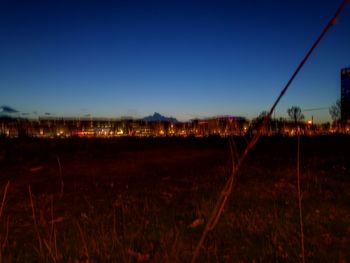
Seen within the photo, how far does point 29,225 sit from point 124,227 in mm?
2134

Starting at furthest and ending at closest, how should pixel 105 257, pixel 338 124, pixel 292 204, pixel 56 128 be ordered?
pixel 56 128, pixel 338 124, pixel 292 204, pixel 105 257

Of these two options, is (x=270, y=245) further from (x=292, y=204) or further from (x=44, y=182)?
(x=44, y=182)

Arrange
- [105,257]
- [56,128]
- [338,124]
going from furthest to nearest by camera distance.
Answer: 1. [56,128]
2. [338,124]
3. [105,257]

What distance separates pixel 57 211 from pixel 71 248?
3.28 metres

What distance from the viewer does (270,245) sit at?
179 inches

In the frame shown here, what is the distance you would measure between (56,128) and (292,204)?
122m

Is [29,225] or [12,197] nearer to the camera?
[29,225]

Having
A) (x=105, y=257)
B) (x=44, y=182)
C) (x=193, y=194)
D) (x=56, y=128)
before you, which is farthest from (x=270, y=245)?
(x=56, y=128)

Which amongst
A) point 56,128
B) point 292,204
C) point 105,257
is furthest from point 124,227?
point 56,128

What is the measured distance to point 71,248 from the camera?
4582mm

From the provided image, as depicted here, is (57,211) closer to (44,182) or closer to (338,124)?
(44,182)

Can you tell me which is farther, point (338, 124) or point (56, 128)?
point (56, 128)

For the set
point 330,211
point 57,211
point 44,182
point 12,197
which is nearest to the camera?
point 330,211

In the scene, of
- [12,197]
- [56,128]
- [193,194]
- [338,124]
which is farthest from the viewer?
[56,128]
